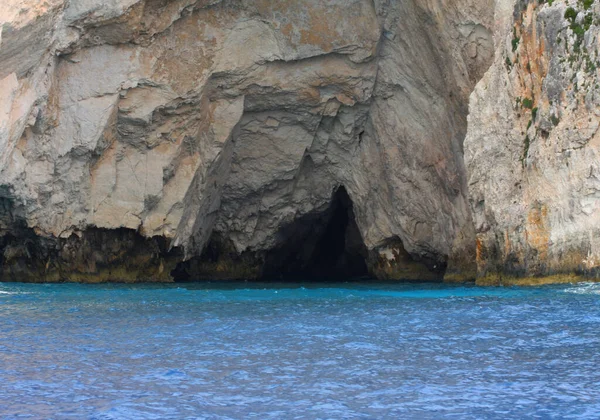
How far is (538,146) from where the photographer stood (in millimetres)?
17953

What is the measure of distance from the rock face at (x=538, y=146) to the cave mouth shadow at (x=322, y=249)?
7.85 meters

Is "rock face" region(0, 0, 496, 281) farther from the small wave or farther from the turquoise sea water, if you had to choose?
the turquoise sea water

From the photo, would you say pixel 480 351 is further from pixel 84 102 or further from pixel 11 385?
pixel 84 102

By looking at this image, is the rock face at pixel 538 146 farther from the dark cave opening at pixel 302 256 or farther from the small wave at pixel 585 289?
the dark cave opening at pixel 302 256

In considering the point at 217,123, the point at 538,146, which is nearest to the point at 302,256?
the point at 217,123

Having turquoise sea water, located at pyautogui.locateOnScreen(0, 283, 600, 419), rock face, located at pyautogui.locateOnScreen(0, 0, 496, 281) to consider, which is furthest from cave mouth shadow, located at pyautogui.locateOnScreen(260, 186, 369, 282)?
turquoise sea water, located at pyautogui.locateOnScreen(0, 283, 600, 419)

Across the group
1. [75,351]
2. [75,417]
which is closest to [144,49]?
[75,351]

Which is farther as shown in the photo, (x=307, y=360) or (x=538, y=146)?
(x=538, y=146)

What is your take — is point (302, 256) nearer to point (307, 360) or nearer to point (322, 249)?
point (322, 249)

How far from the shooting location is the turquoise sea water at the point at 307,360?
22.9ft

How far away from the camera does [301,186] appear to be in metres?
25.8

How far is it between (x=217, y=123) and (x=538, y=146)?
917cm

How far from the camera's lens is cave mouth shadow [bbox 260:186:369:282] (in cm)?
2784

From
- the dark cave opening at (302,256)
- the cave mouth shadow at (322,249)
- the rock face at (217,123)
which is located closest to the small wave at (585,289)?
the rock face at (217,123)
